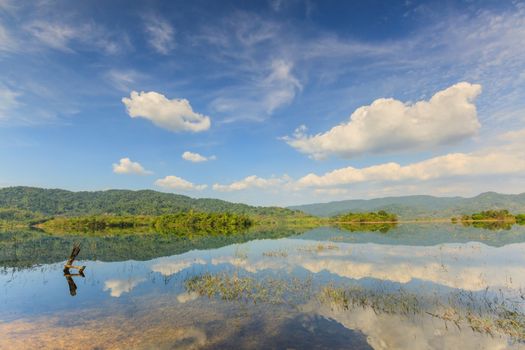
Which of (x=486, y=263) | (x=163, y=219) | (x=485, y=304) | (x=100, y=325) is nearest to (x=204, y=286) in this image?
(x=100, y=325)

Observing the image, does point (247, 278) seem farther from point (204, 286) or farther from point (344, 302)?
point (344, 302)

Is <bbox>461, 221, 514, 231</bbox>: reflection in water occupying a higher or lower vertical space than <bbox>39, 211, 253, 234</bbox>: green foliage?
lower

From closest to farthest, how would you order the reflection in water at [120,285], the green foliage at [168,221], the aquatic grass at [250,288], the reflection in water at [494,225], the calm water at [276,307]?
the calm water at [276,307]
the aquatic grass at [250,288]
the reflection in water at [120,285]
the reflection in water at [494,225]
the green foliage at [168,221]

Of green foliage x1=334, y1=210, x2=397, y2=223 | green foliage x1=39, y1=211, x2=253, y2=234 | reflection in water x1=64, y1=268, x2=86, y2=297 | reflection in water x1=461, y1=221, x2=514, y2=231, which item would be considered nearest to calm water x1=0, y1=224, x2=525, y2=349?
reflection in water x1=64, y1=268, x2=86, y2=297

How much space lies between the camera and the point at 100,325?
17250mm

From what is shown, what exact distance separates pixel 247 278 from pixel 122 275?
15.2 meters

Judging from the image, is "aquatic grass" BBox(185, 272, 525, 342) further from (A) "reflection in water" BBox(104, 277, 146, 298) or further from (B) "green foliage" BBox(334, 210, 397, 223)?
(B) "green foliage" BBox(334, 210, 397, 223)

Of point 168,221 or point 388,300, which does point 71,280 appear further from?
point 168,221

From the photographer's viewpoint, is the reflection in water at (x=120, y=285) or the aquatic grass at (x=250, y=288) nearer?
the aquatic grass at (x=250, y=288)

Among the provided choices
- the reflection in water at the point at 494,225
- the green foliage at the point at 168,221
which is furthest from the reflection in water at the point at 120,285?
the green foliage at the point at 168,221

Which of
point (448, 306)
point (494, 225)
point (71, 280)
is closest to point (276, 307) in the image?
point (448, 306)

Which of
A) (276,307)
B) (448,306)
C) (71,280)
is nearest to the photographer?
(448,306)

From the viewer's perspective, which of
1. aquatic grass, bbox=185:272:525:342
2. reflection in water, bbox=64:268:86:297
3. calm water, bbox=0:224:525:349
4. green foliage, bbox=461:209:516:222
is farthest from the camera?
green foliage, bbox=461:209:516:222

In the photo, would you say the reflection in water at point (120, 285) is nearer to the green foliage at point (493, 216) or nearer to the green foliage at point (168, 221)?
the green foliage at point (168, 221)
